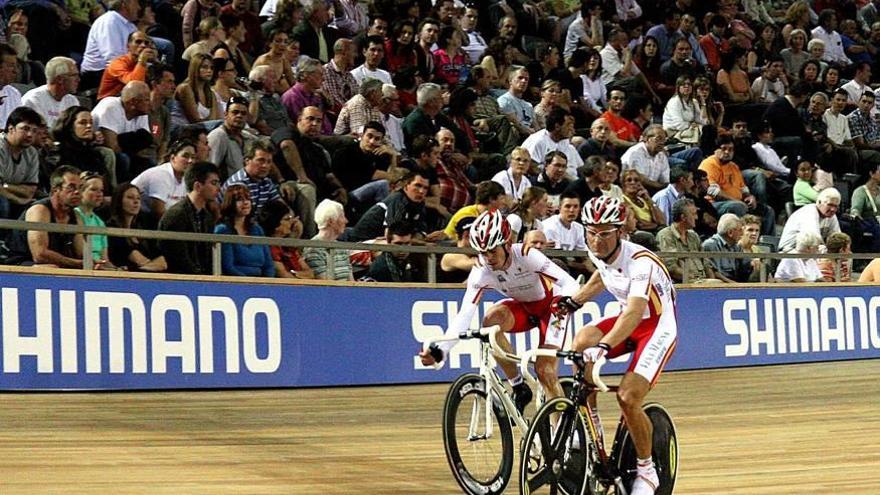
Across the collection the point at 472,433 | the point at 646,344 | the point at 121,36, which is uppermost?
the point at 121,36

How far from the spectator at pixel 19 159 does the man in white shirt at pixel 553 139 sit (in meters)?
5.15

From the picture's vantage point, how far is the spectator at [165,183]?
32.9 ft

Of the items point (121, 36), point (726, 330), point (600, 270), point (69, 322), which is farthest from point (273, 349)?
point (726, 330)

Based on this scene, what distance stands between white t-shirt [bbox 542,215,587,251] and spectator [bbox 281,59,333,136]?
1.98 metres

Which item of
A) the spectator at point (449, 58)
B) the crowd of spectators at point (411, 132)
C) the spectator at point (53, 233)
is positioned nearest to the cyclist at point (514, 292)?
the crowd of spectators at point (411, 132)

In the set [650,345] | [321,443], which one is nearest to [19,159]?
[321,443]

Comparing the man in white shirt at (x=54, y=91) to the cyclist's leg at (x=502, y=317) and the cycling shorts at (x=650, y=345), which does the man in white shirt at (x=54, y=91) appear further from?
the cycling shorts at (x=650, y=345)

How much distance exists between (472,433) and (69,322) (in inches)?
125

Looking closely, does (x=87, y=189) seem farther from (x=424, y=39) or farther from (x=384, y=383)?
(x=424, y=39)

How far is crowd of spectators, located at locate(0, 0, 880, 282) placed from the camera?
995 centimetres

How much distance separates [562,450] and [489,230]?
1.43 m

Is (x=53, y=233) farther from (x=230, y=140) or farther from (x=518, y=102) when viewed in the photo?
(x=518, y=102)

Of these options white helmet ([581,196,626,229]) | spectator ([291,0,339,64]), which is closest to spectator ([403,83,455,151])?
spectator ([291,0,339,64])

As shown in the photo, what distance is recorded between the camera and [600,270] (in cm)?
682
